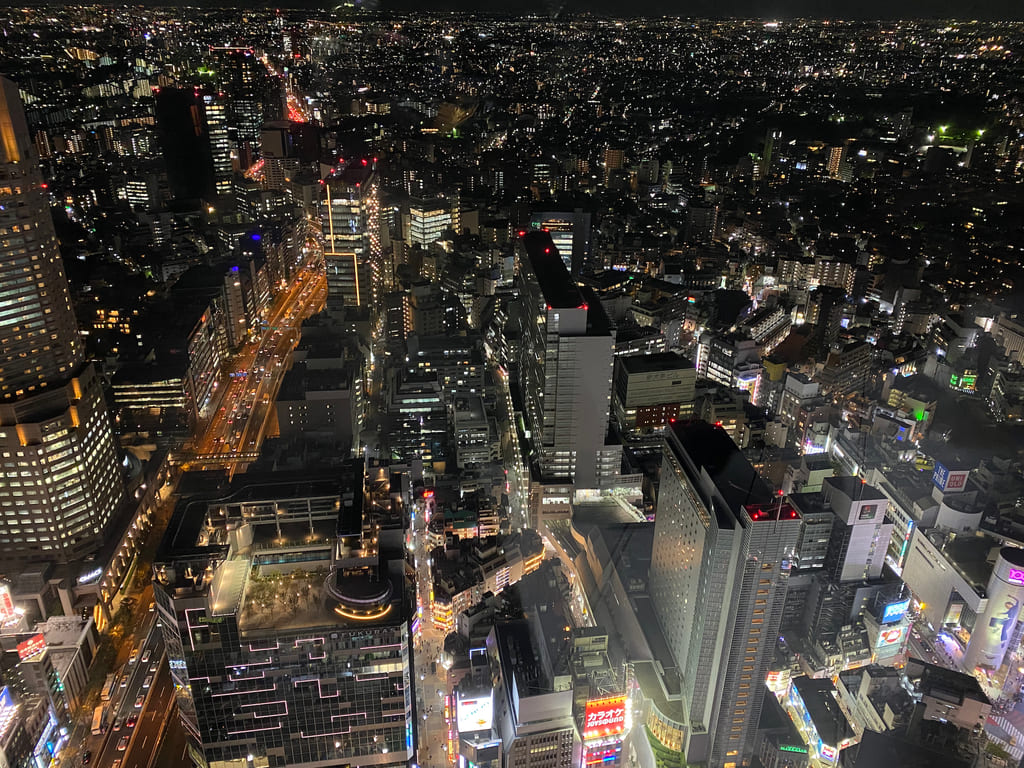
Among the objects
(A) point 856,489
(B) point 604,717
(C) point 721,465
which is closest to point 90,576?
(B) point 604,717

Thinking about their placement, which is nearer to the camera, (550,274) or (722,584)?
(722,584)

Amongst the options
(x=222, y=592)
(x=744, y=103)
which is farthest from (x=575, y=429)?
(x=744, y=103)

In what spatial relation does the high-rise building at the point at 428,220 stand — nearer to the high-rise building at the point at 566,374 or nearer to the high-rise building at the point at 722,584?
the high-rise building at the point at 566,374

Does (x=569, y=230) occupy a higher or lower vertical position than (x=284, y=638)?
higher

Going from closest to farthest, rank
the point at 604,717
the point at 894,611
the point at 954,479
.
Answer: the point at 604,717 < the point at 894,611 < the point at 954,479

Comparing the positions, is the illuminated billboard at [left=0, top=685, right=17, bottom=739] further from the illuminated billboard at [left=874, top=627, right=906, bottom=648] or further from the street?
the illuminated billboard at [left=874, top=627, right=906, bottom=648]

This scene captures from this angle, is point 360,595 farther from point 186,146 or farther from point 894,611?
point 186,146

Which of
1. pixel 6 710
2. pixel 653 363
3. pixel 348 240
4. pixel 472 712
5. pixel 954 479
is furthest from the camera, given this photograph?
pixel 348 240

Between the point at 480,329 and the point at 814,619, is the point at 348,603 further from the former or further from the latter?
the point at 480,329
